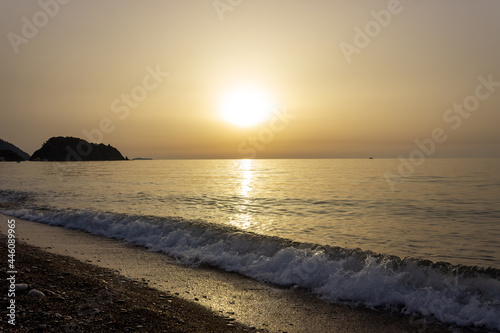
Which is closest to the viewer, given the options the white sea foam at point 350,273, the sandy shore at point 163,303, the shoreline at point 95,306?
the shoreline at point 95,306

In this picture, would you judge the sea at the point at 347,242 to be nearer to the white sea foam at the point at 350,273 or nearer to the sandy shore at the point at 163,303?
the white sea foam at the point at 350,273

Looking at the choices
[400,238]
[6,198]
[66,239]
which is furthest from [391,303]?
[6,198]

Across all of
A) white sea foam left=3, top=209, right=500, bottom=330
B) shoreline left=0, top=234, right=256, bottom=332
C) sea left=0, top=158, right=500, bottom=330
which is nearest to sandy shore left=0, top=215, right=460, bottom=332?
shoreline left=0, top=234, right=256, bottom=332

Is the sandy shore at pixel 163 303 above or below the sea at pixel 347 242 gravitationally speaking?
below

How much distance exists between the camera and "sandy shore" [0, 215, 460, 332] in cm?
679

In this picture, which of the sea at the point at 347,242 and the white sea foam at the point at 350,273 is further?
the sea at the point at 347,242

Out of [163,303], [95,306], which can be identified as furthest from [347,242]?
[95,306]

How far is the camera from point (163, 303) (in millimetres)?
8336

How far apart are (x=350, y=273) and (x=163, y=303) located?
6163mm

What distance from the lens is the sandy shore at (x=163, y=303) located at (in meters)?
6.79

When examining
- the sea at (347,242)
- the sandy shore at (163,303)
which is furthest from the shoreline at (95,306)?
the sea at (347,242)

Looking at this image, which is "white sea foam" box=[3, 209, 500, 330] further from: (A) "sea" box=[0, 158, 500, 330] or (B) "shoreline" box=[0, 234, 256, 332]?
(B) "shoreline" box=[0, 234, 256, 332]

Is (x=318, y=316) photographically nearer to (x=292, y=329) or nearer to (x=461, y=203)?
(x=292, y=329)

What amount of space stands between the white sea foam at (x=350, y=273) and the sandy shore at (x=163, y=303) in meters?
0.69
